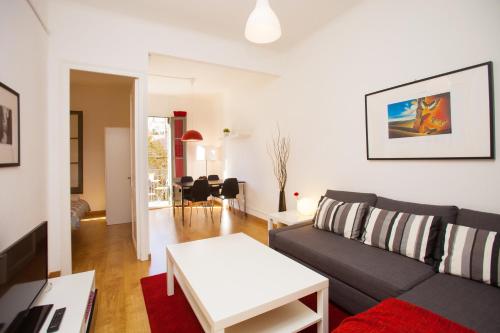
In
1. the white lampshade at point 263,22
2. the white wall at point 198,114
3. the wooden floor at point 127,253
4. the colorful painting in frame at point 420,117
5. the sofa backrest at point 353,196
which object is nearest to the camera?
the white lampshade at point 263,22

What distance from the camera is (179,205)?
20.6ft

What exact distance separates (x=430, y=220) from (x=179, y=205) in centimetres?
540

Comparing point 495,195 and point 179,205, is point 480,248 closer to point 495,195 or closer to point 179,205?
point 495,195

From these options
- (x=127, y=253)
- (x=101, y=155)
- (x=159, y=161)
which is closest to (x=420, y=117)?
(x=127, y=253)

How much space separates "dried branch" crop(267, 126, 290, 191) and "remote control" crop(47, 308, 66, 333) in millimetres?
Answer: 2997

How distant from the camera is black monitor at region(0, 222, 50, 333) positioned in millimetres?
1159

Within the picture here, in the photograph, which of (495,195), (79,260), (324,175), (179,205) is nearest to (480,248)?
(495,195)

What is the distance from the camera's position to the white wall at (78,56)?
2.65 meters

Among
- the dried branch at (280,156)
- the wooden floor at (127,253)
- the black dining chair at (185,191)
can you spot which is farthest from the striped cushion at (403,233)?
the black dining chair at (185,191)

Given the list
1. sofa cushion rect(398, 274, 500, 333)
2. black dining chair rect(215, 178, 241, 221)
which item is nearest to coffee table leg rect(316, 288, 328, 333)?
sofa cushion rect(398, 274, 500, 333)

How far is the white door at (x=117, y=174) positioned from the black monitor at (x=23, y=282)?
3.33m

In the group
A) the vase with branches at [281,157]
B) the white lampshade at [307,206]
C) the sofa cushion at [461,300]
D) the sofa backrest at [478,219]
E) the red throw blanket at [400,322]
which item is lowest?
the sofa cushion at [461,300]

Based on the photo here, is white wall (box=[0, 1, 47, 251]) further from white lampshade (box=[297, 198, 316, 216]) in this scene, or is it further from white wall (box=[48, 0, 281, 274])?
white lampshade (box=[297, 198, 316, 216])

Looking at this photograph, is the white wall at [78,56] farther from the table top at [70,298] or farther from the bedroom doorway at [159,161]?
the bedroom doorway at [159,161]
